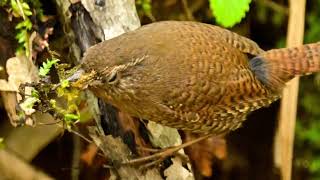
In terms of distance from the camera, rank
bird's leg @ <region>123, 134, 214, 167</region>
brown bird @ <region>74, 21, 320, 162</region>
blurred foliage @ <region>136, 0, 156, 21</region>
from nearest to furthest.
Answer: brown bird @ <region>74, 21, 320, 162</region>, bird's leg @ <region>123, 134, 214, 167</region>, blurred foliage @ <region>136, 0, 156, 21</region>

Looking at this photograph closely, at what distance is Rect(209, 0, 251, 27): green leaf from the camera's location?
2285 mm

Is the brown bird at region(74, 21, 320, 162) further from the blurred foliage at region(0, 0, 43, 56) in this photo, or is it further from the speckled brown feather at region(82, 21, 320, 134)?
the blurred foliage at region(0, 0, 43, 56)

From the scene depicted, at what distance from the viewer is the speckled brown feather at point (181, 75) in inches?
80.7

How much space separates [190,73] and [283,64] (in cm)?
40

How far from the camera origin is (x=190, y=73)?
2.15 meters

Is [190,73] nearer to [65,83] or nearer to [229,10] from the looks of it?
[229,10]

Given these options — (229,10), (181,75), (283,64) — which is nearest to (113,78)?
(181,75)

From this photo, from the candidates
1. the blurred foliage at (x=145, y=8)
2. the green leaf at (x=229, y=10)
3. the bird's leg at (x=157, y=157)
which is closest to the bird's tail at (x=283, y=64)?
the green leaf at (x=229, y=10)

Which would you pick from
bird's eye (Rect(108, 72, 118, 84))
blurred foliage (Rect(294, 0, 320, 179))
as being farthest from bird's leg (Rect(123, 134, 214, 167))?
blurred foliage (Rect(294, 0, 320, 179))

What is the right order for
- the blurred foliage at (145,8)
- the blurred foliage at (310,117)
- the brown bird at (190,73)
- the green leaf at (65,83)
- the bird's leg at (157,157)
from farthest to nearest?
the blurred foliage at (310,117)
the blurred foliage at (145,8)
the bird's leg at (157,157)
the brown bird at (190,73)
the green leaf at (65,83)

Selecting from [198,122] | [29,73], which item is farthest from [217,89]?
[29,73]

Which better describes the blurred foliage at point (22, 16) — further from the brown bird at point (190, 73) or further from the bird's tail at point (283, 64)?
the bird's tail at point (283, 64)

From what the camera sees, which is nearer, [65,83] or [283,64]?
[65,83]

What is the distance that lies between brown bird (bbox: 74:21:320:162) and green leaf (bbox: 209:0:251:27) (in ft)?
0.16
